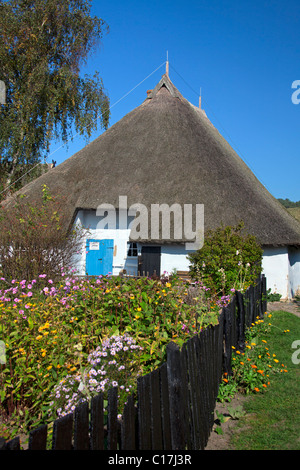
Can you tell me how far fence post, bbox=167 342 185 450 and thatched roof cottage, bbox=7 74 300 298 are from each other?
11.0 m

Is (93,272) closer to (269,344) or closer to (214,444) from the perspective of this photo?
(269,344)

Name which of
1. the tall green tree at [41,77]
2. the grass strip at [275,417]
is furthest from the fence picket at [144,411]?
the tall green tree at [41,77]

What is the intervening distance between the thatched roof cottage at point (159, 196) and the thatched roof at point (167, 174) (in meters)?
0.04

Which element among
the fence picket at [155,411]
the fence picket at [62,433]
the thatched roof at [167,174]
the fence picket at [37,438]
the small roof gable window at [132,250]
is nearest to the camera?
the fence picket at [37,438]

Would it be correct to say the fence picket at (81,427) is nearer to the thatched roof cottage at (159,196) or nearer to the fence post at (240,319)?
the fence post at (240,319)

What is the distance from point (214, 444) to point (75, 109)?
19.6 m

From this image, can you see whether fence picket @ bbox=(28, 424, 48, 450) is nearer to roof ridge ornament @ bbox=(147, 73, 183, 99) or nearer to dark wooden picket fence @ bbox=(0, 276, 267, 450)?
dark wooden picket fence @ bbox=(0, 276, 267, 450)

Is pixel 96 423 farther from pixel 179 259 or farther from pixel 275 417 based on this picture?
A: pixel 179 259

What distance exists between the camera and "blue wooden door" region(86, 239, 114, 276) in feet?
51.6

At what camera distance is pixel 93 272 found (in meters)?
16.0

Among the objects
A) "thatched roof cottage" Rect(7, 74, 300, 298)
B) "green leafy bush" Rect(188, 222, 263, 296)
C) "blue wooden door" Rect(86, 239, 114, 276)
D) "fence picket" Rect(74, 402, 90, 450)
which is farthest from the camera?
"blue wooden door" Rect(86, 239, 114, 276)

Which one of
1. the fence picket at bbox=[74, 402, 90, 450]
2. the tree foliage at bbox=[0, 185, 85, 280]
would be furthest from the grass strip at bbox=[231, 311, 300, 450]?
the tree foliage at bbox=[0, 185, 85, 280]

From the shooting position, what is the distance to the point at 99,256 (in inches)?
624

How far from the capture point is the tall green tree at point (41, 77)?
1870 cm
